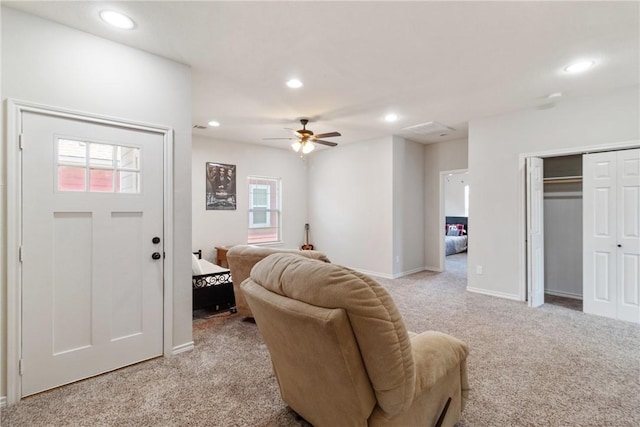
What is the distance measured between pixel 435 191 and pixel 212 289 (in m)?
4.89

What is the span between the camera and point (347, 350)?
4.06 ft

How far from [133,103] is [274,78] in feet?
4.66

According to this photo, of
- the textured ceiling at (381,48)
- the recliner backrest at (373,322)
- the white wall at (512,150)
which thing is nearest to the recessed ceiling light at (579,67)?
the textured ceiling at (381,48)

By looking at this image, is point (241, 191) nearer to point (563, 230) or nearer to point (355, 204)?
point (355, 204)

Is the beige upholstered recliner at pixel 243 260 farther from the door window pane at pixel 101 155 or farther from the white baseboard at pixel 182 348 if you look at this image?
the door window pane at pixel 101 155

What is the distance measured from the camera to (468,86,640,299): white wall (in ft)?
12.2

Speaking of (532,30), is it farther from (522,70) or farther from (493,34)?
(522,70)

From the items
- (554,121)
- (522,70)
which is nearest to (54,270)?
(522,70)

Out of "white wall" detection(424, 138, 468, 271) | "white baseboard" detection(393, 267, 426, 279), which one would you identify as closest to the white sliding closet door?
"white wall" detection(424, 138, 468, 271)

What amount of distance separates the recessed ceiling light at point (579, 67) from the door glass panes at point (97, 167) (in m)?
4.19

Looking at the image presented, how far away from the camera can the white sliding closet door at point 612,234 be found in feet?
11.6

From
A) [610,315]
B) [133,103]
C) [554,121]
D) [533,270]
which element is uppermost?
[554,121]

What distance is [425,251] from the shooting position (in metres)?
6.76

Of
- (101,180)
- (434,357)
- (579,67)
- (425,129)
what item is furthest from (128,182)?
(425,129)
